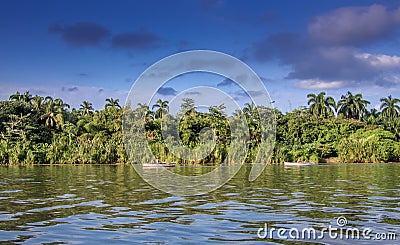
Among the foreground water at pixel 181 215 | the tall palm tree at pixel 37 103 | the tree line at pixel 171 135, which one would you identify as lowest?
the foreground water at pixel 181 215

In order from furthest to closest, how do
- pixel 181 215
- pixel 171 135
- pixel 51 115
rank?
pixel 51 115 < pixel 171 135 < pixel 181 215

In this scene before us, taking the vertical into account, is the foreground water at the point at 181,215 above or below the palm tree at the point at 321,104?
below

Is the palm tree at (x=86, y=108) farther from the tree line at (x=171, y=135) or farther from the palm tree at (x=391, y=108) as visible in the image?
the palm tree at (x=391, y=108)

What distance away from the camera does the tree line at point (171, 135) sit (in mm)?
48531

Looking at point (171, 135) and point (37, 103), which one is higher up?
point (37, 103)

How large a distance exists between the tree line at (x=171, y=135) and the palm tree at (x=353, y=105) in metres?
7.95

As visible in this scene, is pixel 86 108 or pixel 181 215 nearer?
pixel 181 215

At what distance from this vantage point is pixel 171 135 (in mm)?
55719

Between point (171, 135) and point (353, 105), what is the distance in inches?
1418

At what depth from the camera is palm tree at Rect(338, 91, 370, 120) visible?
7706 centimetres

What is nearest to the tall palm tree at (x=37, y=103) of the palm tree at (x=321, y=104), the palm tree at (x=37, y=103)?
the palm tree at (x=37, y=103)

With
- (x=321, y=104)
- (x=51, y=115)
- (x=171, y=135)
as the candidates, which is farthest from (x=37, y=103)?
(x=321, y=104)

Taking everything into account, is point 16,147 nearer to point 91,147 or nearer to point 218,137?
point 91,147

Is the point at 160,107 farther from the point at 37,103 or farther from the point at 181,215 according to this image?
the point at 181,215
